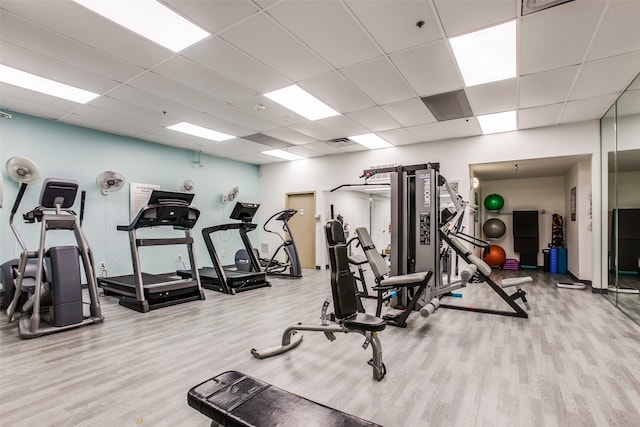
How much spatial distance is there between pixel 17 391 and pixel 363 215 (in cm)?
927

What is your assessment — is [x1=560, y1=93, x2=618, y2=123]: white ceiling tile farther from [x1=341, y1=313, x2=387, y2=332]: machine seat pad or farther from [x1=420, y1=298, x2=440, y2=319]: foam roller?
[x1=341, y1=313, x2=387, y2=332]: machine seat pad

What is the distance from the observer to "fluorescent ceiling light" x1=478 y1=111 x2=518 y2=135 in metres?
5.06

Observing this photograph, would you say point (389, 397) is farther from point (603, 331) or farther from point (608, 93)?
point (608, 93)

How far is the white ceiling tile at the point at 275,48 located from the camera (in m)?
2.82

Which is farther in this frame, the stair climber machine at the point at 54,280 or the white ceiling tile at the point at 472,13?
the stair climber machine at the point at 54,280

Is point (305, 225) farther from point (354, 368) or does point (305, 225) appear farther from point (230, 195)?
point (354, 368)

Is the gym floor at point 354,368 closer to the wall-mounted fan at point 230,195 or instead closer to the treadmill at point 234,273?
the treadmill at point 234,273

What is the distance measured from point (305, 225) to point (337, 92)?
4.75 meters

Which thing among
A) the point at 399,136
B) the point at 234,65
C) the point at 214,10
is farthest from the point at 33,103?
the point at 399,136

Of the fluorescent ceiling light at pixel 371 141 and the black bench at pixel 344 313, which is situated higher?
the fluorescent ceiling light at pixel 371 141

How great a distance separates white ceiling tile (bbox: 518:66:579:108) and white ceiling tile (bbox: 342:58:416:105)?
1.40 meters

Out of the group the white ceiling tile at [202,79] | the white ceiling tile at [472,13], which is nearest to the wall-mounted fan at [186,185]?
the white ceiling tile at [202,79]

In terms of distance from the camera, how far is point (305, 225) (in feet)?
27.9

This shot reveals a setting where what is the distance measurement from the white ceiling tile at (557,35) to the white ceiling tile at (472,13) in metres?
0.22
